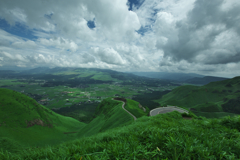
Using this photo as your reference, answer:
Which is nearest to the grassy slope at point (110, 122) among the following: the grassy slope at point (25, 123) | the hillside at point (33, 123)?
the hillside at point (33, 123)

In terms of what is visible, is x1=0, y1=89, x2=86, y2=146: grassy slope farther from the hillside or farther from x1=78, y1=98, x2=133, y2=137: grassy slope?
x1=78, y1=98, x2=133, y2=137: grassy slope

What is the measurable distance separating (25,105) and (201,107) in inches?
6346

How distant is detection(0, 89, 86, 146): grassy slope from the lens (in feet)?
139

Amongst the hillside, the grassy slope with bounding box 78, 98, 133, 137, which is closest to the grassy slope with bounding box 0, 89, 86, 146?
the hillside

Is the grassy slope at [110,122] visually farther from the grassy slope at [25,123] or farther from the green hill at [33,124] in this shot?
the grassy slope at [25,123]

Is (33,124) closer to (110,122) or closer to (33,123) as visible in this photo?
(33,123)

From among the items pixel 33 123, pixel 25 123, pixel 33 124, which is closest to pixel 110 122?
pixel 33 124

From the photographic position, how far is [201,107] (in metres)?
102

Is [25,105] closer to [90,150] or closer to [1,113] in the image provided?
[1,113]

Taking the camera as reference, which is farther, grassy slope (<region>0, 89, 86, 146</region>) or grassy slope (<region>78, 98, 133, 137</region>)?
grassy slope (<region>0, 89, 86, 146</region>)

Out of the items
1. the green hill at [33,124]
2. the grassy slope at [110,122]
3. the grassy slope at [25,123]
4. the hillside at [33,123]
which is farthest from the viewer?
the grassy slope at [25,123]

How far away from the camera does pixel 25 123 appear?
162 feet

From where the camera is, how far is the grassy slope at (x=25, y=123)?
4238 centimetres

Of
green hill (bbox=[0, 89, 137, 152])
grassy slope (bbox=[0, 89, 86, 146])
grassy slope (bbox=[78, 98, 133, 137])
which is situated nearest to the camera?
grassy slope (bbox=[78, 98, 133, 137])
